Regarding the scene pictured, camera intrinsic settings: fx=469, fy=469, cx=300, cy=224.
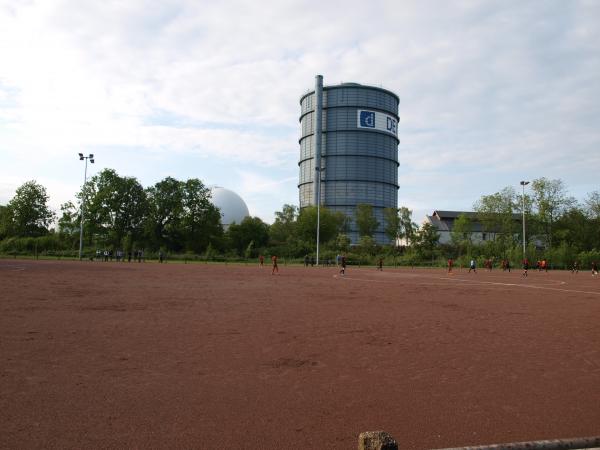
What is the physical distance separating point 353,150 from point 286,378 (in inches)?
3999

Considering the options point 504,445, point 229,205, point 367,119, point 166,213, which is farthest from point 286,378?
point 229,205

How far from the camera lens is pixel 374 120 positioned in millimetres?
106812

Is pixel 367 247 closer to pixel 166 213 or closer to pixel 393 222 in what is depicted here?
pixel 393 222

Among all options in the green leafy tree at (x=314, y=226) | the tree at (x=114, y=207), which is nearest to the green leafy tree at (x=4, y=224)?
the tree at (x=114, y=207)

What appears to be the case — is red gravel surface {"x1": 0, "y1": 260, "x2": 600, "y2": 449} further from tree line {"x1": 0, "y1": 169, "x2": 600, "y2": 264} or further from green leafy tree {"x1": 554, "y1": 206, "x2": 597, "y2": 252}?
green leafy tree {"x1": 554, "y1": 206, "x2": 597, "y2": 252}

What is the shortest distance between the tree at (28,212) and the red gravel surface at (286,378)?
256 ft

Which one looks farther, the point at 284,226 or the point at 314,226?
the point at 284,226


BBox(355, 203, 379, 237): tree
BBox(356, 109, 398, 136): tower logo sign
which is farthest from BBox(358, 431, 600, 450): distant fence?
BBox(356, 109, 398, 136): tower logo sign

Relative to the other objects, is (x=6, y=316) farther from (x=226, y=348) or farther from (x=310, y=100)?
(x=310, y=100)

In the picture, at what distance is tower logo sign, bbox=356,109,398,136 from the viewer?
4163 inches

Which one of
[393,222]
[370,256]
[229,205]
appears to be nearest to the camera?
[370,256]

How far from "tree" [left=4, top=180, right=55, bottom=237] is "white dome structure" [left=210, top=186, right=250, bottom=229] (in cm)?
3610

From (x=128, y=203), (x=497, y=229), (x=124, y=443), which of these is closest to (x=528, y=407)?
(x=124, y=443)

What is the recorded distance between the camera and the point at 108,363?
7.05 m
